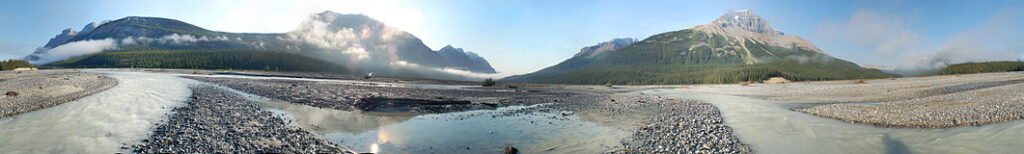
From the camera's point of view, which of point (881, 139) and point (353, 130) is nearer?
point (881, 139)

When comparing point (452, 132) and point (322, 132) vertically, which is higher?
point (322, 132)

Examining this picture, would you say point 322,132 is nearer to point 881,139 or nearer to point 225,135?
point 225,135

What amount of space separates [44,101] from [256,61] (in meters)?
183

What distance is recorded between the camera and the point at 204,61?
513 feet

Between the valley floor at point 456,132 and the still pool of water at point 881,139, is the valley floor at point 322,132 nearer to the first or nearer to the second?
the valley floor at point 456,132

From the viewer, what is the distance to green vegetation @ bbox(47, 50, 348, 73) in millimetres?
153375

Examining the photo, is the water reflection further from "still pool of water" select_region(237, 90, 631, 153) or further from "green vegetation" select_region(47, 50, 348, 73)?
"green vegetation" select_region(47, 50, 348, 73)

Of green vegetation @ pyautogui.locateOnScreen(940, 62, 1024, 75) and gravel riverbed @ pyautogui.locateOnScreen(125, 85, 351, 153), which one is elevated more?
green vegetation @ pyautogui.locateOnScreen(940, 62, 1024, 75)

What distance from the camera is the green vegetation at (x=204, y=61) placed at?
153 m

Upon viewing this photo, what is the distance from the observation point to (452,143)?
12.9 m

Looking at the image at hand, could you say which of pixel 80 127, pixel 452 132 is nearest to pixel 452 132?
pixel 452 132

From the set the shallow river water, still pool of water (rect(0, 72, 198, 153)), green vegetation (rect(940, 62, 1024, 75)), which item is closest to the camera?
still pool of water (rect(0, 72, 198, 153))

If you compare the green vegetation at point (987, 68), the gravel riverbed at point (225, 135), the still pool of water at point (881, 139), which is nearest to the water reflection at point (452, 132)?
the gravel riverbed at point (225, 135)

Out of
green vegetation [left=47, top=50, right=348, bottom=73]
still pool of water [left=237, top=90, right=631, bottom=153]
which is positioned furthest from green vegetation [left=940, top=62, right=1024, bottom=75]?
green vegetation [left=47, top=50, right=348, bottom=73]
